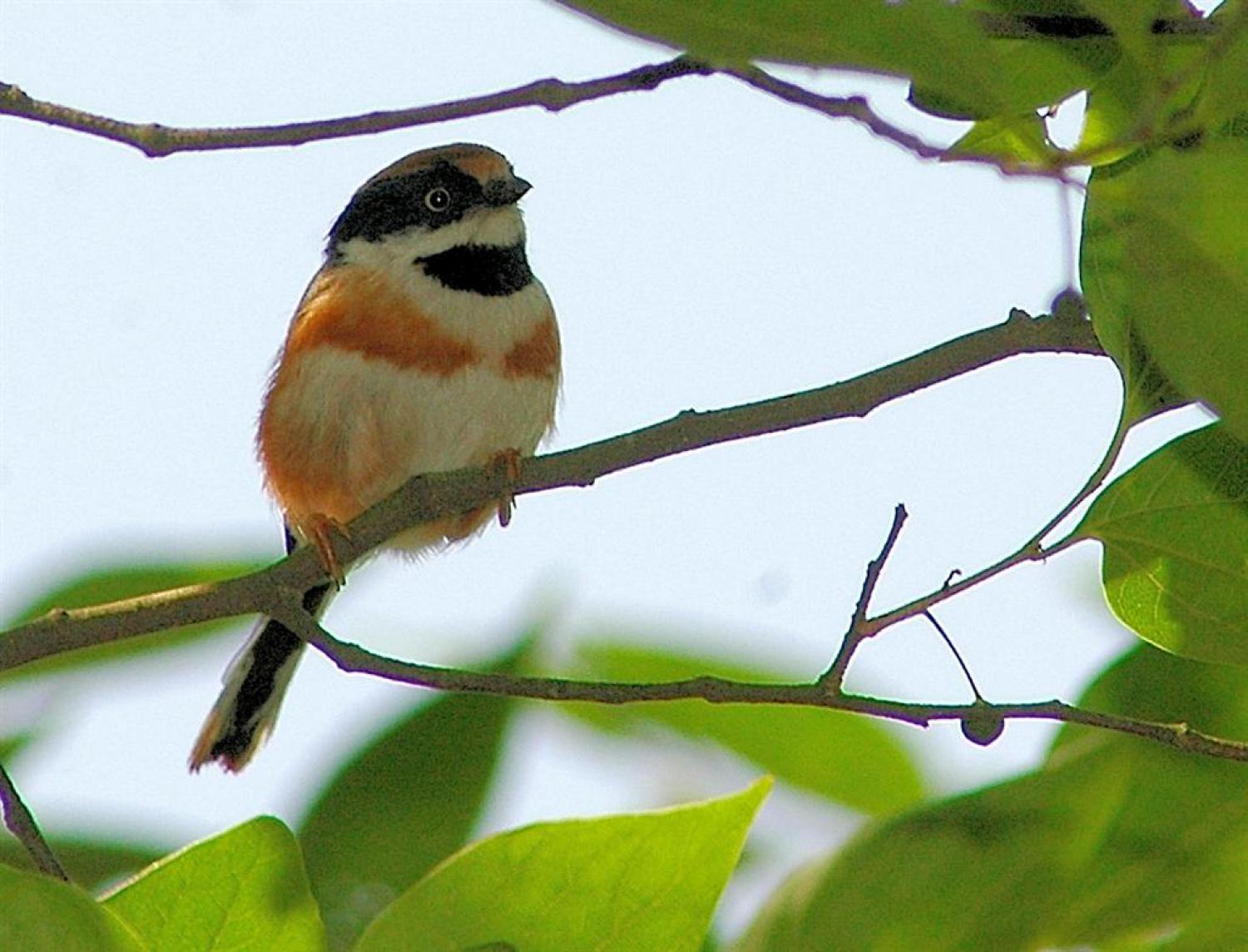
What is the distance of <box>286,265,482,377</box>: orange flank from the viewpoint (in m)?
4.61

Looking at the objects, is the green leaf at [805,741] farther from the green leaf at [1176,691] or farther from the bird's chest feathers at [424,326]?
the bird's chest feathers at [424,326]

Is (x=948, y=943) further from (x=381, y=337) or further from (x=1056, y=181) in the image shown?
(x=381, y=337)

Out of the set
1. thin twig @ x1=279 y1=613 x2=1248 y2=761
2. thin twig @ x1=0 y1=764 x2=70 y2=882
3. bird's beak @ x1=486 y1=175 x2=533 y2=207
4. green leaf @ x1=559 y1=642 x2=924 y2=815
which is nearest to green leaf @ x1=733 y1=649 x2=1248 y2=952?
thin twig @ x1=279 y1=613 x2=1248 y2=761

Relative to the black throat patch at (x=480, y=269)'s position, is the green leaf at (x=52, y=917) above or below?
below

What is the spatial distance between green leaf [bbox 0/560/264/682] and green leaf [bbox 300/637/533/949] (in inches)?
17.4

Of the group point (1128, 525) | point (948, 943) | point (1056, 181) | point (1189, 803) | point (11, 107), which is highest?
point (11, 107)

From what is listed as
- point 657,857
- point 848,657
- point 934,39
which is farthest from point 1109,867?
point 934,39

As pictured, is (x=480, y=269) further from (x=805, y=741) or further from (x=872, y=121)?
(x=872, y=121)

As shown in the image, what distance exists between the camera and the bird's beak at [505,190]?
495 centimetres

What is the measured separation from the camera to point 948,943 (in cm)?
183

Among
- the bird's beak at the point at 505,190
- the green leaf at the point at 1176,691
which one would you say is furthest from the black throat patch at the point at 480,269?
the green leaf at the point at 1176,691

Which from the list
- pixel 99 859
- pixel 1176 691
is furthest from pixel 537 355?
pixel 1176 691

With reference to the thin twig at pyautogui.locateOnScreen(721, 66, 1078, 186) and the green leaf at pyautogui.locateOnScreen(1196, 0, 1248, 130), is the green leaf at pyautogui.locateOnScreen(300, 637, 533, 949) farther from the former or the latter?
the green leaf at pyautogui.locateOnScreen(1196, 0, 1248, 130)

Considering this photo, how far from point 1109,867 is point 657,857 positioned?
1.85ft
